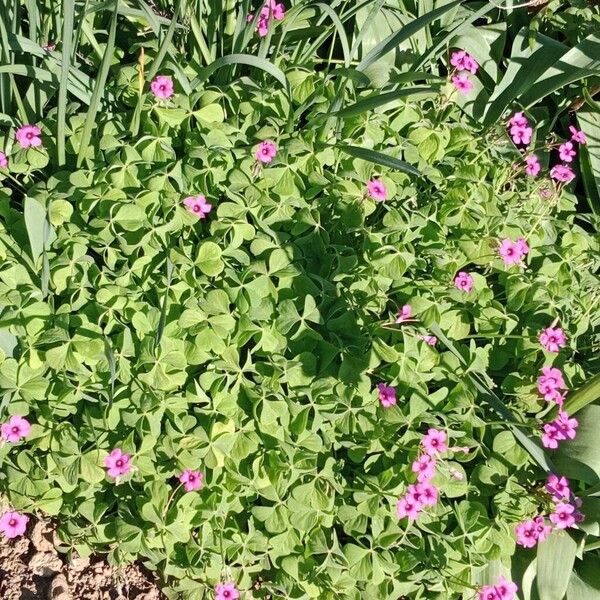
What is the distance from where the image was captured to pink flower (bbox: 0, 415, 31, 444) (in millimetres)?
1870

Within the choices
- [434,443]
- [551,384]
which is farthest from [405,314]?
[551,384]

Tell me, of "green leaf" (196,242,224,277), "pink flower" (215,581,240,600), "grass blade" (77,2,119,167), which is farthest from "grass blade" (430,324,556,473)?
"grass blade" (77,2,119,167)

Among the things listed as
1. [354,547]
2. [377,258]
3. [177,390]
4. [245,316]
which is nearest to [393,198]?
[377,258]

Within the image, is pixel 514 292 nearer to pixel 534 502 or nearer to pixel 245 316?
pixel 534 502

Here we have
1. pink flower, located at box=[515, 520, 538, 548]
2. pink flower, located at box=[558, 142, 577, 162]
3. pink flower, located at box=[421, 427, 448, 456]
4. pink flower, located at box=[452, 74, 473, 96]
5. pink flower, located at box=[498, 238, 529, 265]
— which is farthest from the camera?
pink flower, located at box=[558, 142, 577, 162]

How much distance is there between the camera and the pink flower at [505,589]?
1.94 meters

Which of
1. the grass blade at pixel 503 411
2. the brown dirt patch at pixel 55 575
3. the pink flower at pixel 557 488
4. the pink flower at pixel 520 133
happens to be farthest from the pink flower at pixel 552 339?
the brown dirt patch at pixel 55 575

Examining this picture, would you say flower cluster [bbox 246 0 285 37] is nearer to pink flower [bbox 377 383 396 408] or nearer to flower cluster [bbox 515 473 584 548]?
pink flower [bbox 377 383 396 408]

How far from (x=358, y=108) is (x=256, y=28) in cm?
52

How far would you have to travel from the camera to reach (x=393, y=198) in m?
2.27

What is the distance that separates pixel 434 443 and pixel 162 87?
123 centimetres

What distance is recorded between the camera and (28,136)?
81.4 inches

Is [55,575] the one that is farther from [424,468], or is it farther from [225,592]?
[424,468]

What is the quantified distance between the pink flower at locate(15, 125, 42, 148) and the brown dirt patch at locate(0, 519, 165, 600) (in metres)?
1.11
